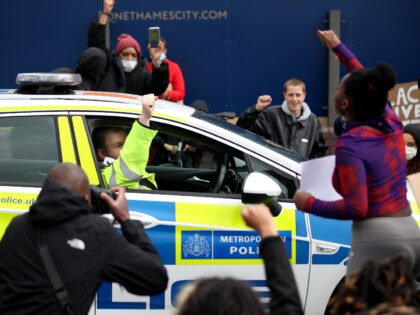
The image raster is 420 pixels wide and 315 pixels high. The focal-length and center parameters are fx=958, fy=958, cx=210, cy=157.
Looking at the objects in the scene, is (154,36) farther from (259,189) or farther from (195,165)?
(259,189)

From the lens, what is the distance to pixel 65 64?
33.6 ft

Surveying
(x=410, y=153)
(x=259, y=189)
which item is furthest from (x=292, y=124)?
(x=259, y=189)

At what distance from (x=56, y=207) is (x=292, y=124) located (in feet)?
12.2

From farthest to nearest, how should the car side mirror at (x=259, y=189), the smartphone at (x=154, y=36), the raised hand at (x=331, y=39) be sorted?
the smartphone at (x=154, y=36) → the car side mirror at (x=259, y=189) → the raised hand at (x=331, y=39)

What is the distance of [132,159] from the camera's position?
5051mm

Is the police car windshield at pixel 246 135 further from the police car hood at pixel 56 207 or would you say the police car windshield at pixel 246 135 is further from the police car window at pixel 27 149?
the police car hood at pixel 56 207

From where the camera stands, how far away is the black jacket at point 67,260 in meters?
Result: 3.33

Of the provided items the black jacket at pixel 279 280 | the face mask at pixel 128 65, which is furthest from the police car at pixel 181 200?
the face mask at pixel 128 65

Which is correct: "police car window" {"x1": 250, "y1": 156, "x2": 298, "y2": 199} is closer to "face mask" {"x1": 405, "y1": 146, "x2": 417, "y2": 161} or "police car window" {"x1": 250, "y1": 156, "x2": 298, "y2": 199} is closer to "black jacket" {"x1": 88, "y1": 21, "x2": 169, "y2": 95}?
"face mask" {"x1": 405, "y1": 146, "x2": 417, "y2": 161}

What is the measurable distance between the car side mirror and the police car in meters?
0.01

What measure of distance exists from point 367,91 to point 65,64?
6728 mm

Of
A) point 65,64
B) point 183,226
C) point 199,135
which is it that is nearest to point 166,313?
point 183,226

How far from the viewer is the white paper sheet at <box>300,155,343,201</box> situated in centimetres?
441

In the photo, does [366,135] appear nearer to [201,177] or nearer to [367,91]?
[367,91]
